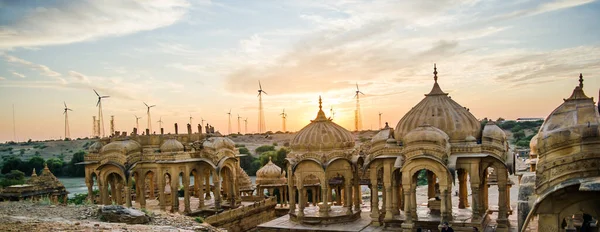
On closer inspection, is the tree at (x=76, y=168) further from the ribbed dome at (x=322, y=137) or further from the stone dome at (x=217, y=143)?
the ribbed dome at (x=322, y=137)

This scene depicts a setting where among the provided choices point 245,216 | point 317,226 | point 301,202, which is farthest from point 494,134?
point 245,216

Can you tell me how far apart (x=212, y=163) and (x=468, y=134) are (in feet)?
42.4

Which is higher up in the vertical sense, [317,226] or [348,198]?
[348,198]

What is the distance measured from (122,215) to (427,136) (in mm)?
11168

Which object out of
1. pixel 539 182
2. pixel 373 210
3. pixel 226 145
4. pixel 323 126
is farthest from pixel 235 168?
pixel 539 182

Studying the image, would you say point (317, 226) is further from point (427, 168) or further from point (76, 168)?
point (76, 168)

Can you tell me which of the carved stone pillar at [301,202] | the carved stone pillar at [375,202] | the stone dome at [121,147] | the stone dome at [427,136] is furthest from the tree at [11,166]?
the stone dome at [427,136]

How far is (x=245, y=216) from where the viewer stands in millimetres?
26328

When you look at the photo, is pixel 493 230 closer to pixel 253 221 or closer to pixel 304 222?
pixel 304 222

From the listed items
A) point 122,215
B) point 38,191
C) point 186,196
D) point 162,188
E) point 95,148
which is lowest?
point 38,191

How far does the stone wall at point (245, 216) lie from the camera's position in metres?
23.8

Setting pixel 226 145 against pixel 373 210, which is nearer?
pixel 373 210

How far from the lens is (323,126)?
23.4 meters

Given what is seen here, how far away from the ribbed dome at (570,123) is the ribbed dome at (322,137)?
13.3m
